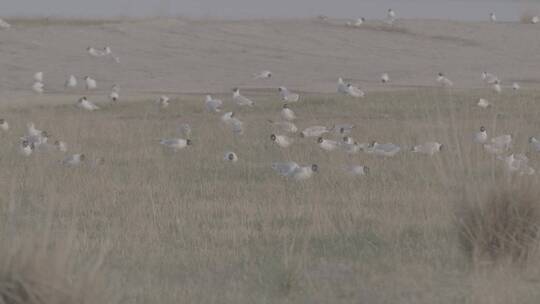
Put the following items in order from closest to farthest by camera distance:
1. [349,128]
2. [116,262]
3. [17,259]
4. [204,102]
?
[17,259] → [116,262] → [349,128] → [204,102]

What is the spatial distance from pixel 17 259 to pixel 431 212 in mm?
5183

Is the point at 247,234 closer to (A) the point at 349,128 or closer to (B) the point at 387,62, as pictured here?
(A) the point at 349,128

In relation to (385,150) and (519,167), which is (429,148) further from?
(519,167)

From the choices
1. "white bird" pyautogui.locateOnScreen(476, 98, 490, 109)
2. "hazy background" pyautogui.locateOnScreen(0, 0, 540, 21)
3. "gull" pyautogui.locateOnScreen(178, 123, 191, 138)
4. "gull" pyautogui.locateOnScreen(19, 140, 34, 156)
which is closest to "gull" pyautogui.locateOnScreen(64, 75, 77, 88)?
"gull" pyautogui.locateOnScreen(178, 123, 191, 138)

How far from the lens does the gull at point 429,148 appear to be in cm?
1450

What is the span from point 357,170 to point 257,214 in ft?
9.02

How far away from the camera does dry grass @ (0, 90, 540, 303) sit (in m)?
8.12

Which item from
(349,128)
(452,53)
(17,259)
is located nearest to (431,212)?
(17,259)

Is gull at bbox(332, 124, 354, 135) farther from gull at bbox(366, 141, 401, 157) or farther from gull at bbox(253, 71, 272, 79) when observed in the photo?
gull at bbox(253, 71, 272, 79)

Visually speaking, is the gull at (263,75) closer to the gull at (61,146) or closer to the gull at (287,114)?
the gull at (287,114)

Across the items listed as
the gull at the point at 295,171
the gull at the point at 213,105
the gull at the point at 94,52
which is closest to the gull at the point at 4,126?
the gull at the point at 213,105

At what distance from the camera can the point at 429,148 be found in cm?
1480

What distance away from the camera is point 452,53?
34156mm

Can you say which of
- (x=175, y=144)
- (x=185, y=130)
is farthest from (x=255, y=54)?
(x=175, y=144)
